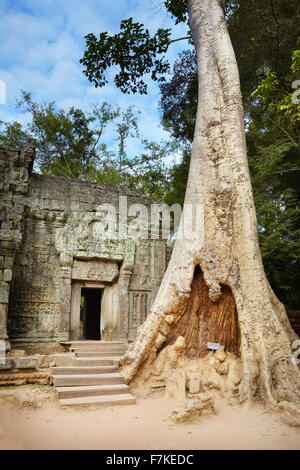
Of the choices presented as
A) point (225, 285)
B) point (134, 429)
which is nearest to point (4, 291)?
point (134, 429)

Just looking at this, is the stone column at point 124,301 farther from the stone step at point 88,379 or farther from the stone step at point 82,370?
the stone step at point 88,379

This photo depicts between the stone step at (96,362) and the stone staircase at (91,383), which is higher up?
the stone step at (96,362)

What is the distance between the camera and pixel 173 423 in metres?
3.57

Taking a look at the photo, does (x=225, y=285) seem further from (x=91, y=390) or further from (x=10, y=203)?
(x=10, y=203)

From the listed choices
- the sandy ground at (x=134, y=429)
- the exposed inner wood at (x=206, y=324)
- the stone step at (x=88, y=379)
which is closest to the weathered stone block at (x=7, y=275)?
the stone step at (x=88, y=379)

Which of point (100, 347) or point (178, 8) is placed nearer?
point (100, 347)

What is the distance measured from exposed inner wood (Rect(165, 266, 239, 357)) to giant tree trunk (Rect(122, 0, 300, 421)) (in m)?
0.01

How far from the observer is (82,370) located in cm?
516

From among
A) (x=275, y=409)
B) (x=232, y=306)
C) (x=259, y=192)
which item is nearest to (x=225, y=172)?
(x=232, y=306)

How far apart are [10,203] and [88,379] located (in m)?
4.14

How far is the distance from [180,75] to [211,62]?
4.97m

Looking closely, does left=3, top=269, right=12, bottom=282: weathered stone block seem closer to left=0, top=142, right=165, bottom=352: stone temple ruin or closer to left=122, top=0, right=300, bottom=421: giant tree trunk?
left=0, top=142, right=165, bottom=352: stone temple ruin

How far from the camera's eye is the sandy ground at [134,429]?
3.01 meters

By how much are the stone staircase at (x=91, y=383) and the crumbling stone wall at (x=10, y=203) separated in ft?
6.08
